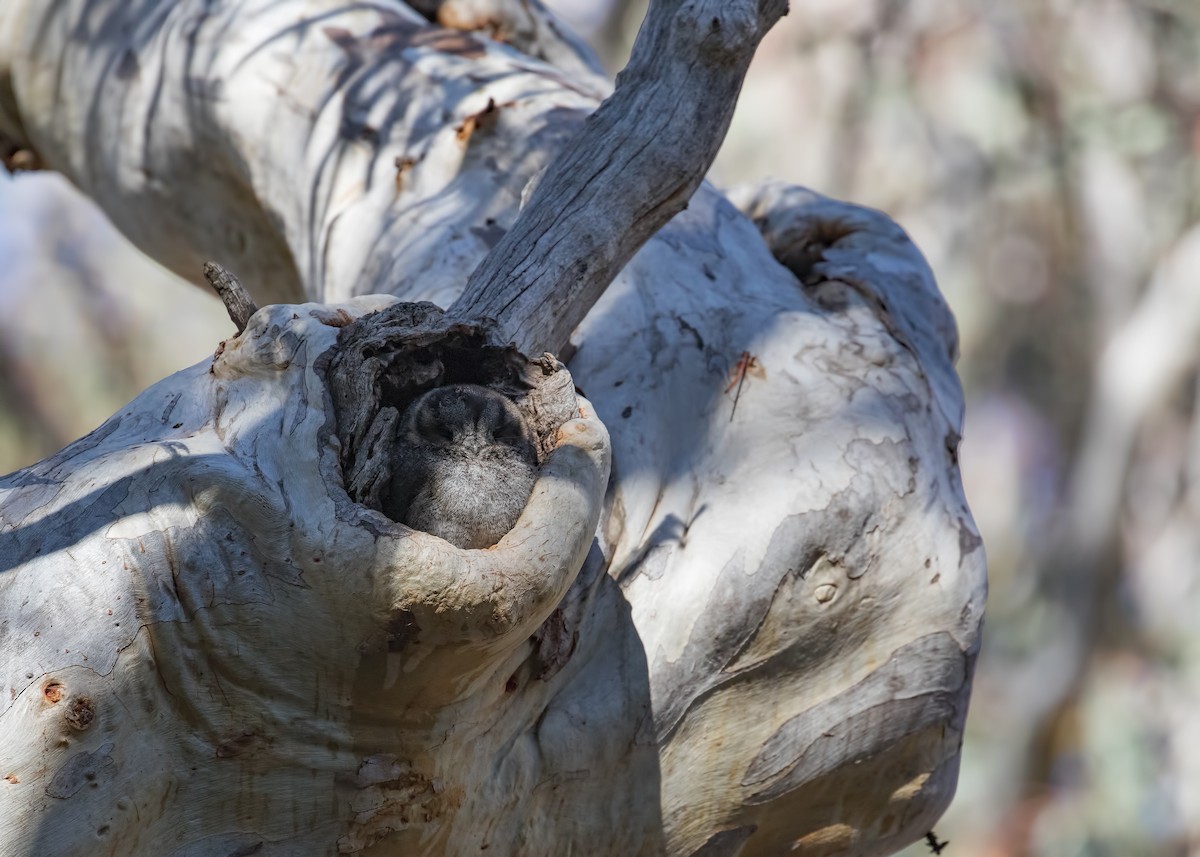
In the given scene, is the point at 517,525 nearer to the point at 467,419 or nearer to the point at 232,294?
the point at 467,419

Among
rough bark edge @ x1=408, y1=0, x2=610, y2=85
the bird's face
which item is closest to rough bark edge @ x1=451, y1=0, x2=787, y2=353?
the bird's face

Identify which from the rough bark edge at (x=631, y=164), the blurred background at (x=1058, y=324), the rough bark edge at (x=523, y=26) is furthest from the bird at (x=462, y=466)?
the blurred background at (x=1058, y=324)

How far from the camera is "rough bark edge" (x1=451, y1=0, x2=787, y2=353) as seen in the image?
1.20m

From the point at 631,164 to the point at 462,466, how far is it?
0.42 meters

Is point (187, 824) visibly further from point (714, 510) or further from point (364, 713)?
point (714, 510)

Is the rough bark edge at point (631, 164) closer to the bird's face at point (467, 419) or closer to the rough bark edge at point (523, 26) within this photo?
the bird's face at point (467, 419)

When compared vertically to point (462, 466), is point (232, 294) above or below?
above

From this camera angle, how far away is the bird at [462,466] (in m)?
0.95

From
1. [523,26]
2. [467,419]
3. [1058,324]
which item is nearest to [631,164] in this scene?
[467,419]

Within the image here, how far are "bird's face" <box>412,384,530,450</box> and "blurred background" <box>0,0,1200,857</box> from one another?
176 inches

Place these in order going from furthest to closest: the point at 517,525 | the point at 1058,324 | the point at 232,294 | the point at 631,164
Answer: the point at 1058,324 < the point at 631,164 < the point at 232,294 < the point at 517,525

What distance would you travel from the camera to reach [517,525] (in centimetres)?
93

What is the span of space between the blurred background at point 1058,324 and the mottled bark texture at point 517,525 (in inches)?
142

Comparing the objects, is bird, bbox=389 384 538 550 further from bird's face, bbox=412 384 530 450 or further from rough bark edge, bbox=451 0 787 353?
rough bark edge, bbox=451 0 787 353
